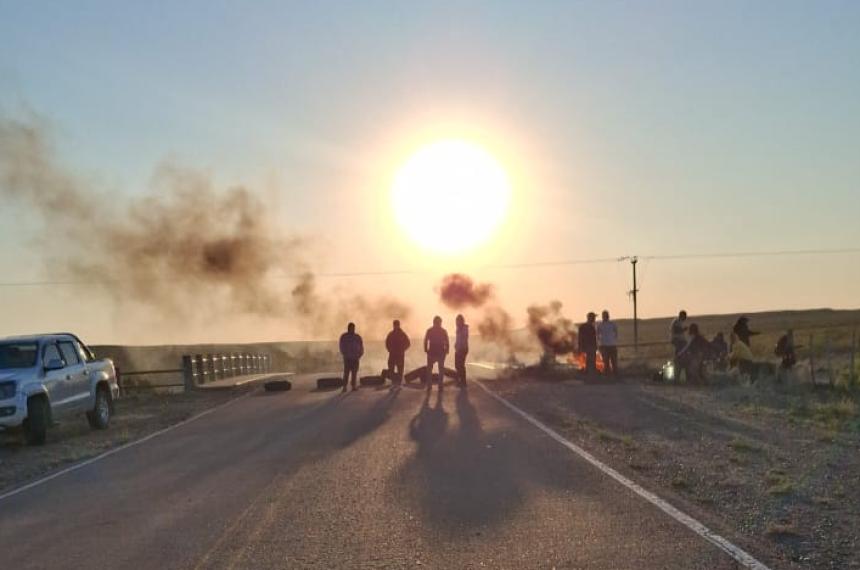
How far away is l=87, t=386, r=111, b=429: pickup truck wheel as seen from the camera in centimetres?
1911

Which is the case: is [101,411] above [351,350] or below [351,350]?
below

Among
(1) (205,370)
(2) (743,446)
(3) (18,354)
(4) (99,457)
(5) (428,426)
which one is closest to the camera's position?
(2) (743,446)

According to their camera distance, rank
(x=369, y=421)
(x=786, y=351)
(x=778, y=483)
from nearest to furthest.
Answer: (x=778, y=483)
(x=369, y=421)
(x=786, y=351)

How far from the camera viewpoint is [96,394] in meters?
19.2

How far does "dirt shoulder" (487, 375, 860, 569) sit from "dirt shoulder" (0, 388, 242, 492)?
7.20 metres

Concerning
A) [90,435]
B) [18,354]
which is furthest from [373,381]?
[18,354]

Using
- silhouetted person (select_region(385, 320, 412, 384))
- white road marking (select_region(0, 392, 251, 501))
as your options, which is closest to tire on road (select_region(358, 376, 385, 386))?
silhouetted person (select_region(385, 320, 412, 384))

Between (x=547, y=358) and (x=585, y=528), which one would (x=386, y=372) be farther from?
(x=585, y=528)

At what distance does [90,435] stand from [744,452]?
38.3 feet

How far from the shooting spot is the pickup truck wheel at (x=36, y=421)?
16422mm

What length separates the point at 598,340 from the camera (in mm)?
27641

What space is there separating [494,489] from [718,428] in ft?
22.2

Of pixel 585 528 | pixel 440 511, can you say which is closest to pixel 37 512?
pixel 440 511

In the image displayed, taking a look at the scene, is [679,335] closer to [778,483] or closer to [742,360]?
[742,360]
